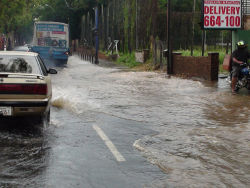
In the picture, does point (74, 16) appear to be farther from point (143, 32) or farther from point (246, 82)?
point (246, 82)

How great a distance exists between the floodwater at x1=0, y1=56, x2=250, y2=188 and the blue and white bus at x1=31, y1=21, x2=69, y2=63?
61.1 feet

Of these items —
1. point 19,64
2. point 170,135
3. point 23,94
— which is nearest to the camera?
point 23,94

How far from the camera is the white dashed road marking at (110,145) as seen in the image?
688 centimetres

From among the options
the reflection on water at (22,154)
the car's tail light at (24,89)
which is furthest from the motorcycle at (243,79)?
the car's tail light at (24,89)

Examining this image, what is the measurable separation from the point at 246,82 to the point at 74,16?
67300 millimetres

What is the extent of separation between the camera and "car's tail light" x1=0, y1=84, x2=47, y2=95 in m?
8.41

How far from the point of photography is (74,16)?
8100 centimetres

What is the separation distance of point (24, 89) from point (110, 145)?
6.38ft

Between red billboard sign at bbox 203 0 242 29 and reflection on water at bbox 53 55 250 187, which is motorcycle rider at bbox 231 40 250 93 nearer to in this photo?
reflection on water at bbox 53 55 250 187

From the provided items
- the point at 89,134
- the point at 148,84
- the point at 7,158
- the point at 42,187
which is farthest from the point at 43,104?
the point at 148,84

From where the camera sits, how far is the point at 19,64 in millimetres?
9234

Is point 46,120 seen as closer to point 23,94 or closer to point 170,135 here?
point 23,94

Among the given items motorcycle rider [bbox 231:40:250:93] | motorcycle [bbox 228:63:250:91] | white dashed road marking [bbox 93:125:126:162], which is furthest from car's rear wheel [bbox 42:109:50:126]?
→ motorcycle [bbox 228:63:250:91]

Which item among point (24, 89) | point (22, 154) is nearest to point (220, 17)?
point (24, 89)
